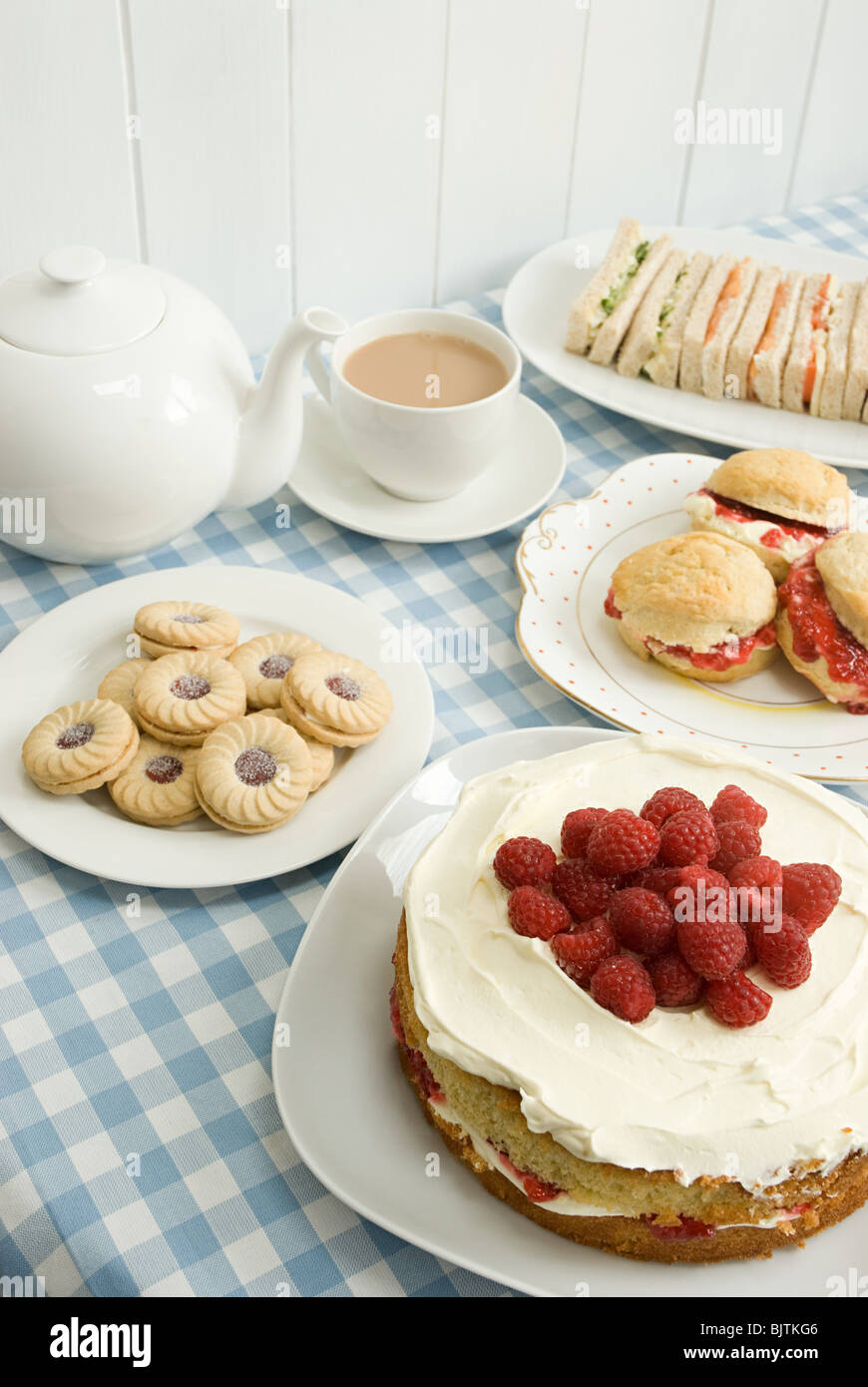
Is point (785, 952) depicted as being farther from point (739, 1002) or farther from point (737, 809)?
point (737, 809)

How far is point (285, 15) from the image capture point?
162cm

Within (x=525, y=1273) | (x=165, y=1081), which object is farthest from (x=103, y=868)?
(x=525, y=1273)

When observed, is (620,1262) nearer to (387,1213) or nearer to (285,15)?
(387,1213)

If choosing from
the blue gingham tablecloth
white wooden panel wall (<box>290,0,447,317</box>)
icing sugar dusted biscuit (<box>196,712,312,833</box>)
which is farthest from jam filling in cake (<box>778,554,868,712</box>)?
white wooden panel wall (<box>290,0,447,317</box>)

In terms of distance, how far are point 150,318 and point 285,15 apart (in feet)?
1.84

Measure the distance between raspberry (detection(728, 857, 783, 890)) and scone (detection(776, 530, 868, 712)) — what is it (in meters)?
0.44

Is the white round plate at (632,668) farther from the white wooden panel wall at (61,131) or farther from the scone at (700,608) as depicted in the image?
the white wooden panel wall at (61,131)

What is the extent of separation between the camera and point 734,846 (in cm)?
101

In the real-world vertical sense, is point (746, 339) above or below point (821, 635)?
above

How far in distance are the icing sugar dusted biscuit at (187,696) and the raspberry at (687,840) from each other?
0.49 metres

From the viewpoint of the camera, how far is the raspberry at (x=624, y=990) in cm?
93

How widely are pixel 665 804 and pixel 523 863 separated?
5.8 inches

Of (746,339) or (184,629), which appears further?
(746,339)

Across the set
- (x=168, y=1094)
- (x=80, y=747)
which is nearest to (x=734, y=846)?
(x=168, y=1094)
